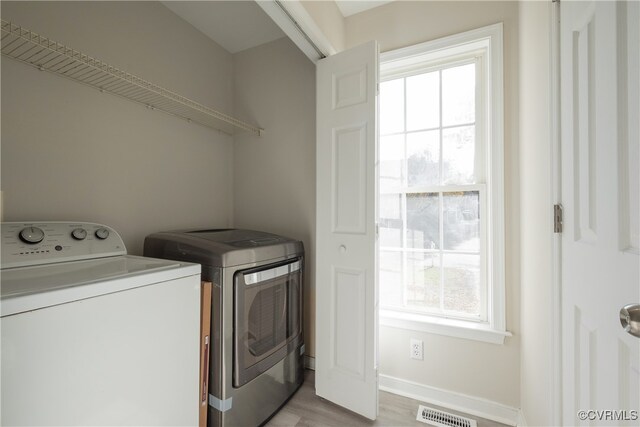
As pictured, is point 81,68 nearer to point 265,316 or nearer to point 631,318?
point 265,316

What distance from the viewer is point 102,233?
53.7 inches

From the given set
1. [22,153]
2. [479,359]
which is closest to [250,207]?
[22,153]

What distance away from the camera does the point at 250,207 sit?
91.8 inches

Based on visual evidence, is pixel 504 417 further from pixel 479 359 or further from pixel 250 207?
pixel 250 207

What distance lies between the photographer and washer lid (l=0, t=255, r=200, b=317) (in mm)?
701

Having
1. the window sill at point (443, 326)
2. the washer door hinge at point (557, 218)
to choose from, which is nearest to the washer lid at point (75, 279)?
the window sill at point (443, 326)

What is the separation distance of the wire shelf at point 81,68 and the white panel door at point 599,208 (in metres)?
1.78

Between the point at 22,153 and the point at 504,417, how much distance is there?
2.84 meters

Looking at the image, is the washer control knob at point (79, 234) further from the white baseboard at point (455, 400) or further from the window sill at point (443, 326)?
the white baseboard at point (455, 400)

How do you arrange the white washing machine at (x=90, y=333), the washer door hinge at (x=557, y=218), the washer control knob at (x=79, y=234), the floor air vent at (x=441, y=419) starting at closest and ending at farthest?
the white washing machine at (x=90, y=333) → the washer door hinge at (x=557, y=218) → the washer control knob at (x=79, y=234) → the floor air vent at (x=441, y=419)

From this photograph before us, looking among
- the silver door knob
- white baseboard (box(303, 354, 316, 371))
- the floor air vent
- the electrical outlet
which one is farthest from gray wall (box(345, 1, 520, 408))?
the silver door knob

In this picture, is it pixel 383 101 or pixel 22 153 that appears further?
pixel 383 101

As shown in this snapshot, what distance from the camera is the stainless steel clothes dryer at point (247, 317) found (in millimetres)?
1312

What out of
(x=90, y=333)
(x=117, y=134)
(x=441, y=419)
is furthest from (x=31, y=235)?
(x=441, y=419)
